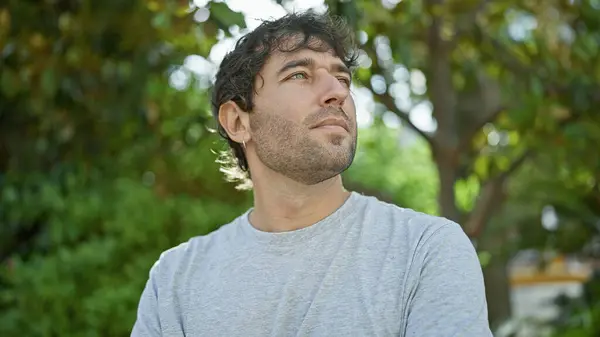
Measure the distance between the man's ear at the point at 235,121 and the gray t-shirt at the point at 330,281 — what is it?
9.1 inches

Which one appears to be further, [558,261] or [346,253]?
[558,261]

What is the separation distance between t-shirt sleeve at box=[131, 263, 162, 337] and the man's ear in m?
0.44

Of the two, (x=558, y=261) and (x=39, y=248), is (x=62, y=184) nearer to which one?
(x=39, y=248)

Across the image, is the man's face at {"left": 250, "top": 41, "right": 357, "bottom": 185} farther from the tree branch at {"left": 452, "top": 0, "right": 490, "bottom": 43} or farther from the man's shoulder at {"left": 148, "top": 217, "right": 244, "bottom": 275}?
the tree branch at {"left": 452, "top": 0, "right": 490, "bottom": 43}

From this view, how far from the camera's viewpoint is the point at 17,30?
462 cm

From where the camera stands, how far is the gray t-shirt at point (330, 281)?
6.23ft

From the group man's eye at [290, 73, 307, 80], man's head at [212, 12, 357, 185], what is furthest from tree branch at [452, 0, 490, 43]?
man's eye at [290, 73, 307, 80]

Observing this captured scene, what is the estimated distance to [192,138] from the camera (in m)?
4.80

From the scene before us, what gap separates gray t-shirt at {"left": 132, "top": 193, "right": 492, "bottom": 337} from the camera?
6.23 ft

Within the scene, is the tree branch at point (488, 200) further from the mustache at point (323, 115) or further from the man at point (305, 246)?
the mustache at point (323, 115)

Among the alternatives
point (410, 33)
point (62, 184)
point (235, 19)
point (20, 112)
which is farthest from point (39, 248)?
point (235, 19)

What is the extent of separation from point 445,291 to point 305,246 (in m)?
0.41

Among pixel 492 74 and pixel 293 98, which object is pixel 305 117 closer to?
pixel 293 98

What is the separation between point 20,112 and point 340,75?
138 inches
